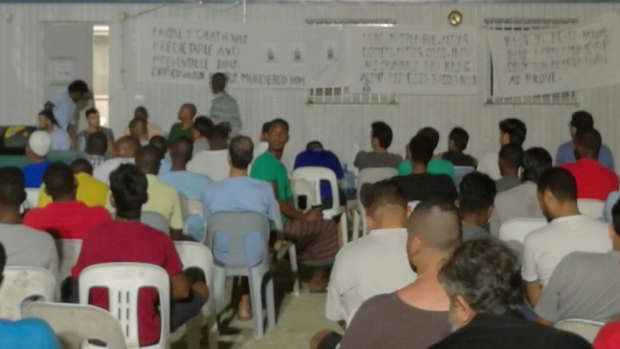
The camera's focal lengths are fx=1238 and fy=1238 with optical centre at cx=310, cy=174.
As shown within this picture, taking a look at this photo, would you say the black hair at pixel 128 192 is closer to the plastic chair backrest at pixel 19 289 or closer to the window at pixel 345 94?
the plastic chair backrest at pixel 19 289

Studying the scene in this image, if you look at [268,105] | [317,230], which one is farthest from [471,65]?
[317,230]

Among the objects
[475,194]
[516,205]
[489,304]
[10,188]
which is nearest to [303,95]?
[516,205]

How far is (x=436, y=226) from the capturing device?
16.4 ft

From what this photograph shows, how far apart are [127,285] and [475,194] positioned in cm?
221

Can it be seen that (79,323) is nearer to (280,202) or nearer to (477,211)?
(477,211)

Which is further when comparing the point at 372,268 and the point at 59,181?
the point at 59,181

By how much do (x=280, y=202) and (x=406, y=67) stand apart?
6.75 m

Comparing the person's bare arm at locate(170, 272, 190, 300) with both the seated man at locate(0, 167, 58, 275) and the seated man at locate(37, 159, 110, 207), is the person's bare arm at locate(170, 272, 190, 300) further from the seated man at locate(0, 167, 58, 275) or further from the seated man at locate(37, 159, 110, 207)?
the seated man at locate(37, 159, 110, 207)

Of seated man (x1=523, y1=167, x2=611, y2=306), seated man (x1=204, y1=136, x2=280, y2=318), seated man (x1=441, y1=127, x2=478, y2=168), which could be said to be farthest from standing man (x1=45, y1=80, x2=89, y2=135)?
seated man (x1=523, y1=167, x2=611, y2=306)

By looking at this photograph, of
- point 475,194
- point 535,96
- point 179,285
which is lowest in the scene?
point 179,285

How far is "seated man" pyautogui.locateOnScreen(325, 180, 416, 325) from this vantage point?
234 inches

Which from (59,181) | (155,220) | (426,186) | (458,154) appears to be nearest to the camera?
(59,181)

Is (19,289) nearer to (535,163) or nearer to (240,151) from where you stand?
(240,151)

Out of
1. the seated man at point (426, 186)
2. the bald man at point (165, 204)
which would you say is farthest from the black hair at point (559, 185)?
the bald man at point (165, 204)
